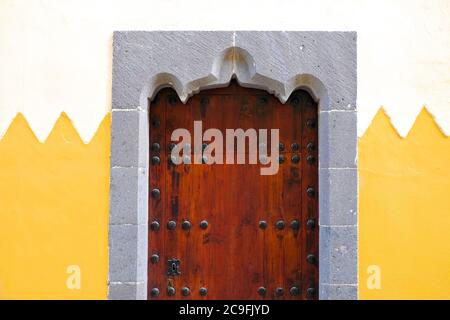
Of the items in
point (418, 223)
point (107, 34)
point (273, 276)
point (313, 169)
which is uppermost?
point (107, 34)

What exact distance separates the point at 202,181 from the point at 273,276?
68cm

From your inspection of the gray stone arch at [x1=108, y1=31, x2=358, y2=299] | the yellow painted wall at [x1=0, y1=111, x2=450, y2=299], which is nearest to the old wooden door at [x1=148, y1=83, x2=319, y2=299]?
the gray stone arch at [x1=108, y1=31, x2=358, y2=299]

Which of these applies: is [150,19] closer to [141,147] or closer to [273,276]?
[141,147]

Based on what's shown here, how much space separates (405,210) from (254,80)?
3.67ft

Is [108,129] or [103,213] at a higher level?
[108,129]

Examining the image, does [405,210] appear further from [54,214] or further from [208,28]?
[54,214]

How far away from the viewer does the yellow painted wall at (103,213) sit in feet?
13.6

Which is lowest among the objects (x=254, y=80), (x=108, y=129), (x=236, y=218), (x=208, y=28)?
(x=236, y=218)

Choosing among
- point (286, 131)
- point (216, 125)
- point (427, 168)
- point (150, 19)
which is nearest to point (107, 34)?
point (150, 19)

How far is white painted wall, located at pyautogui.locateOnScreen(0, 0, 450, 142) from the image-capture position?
4199 millimetres

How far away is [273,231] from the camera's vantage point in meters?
4.30

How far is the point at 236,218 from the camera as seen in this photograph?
4.31m

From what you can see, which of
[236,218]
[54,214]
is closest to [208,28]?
[236,218]

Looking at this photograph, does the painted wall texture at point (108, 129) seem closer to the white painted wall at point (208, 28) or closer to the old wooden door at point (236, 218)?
the white painted wall at point (208, 28)
